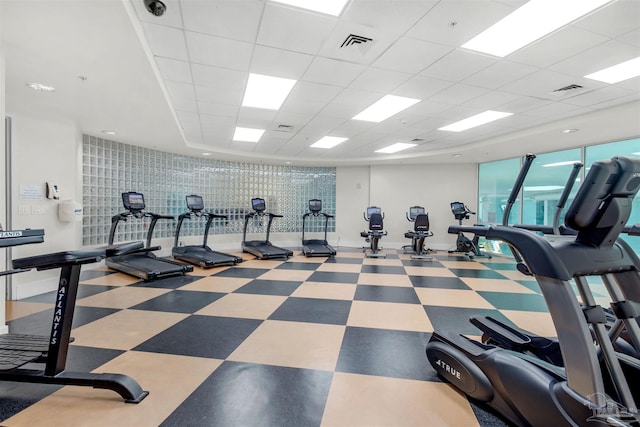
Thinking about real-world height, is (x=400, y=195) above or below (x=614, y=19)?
below

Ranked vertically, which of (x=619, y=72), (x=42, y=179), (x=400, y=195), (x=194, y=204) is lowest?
(x=194, y=204)

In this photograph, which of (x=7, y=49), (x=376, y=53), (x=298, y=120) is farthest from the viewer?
(x=298, y=120)

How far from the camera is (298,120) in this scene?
4996 mm

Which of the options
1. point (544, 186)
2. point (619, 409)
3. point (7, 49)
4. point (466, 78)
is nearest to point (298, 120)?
point (466, 78)

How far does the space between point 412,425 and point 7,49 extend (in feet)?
13.6

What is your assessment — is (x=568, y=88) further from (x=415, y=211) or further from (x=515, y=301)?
(x=415, y=211)

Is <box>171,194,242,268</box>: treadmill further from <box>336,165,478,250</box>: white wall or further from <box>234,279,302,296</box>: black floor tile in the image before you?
<box>336,165,478,250</box>: white wall

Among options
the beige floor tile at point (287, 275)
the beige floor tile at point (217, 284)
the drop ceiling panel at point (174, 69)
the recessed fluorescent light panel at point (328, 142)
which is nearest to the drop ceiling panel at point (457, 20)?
the drop ceiling panel at point (174, 69)

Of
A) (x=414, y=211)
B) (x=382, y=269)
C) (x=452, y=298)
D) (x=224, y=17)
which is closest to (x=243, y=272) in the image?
(x=382, y=269)

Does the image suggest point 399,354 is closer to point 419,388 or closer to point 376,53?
point 419,388

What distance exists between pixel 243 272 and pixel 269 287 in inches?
48.9

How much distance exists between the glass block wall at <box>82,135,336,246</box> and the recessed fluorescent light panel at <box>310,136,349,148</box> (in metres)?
2.64

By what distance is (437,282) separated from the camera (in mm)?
4605

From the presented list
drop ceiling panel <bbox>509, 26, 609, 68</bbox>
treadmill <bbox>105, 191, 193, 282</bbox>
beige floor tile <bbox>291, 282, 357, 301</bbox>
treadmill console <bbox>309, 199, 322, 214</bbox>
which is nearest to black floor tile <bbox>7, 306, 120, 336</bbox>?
treadmill <bbox>105, 191, 193, 282</bbox>
